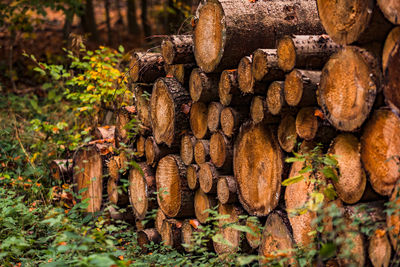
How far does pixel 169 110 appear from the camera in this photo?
4.03 metres

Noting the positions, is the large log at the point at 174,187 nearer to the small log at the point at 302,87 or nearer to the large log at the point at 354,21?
the small log at the point at 302,87

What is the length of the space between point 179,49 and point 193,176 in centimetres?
112

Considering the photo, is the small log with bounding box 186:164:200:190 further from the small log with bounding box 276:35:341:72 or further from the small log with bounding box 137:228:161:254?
the small log with bounding box 276:35:341:72

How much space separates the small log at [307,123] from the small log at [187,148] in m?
1.35

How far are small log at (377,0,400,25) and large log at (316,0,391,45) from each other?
0.07 metres

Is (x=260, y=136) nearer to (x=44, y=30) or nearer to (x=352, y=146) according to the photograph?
(x=352, y=146)

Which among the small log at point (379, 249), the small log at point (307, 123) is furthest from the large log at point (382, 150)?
the small log at point (307, 123)

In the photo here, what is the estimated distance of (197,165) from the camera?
3877 millimetres

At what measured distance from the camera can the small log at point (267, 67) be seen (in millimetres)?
2854

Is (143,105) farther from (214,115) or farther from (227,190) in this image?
(227,190)

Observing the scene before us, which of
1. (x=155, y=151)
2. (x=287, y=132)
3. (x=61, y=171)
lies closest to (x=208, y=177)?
(x=155, y=151)

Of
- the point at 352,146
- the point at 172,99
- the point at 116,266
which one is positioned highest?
the point at 172,99

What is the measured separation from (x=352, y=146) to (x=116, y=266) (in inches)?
58.0

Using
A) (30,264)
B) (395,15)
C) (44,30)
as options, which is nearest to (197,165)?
(30,264)
